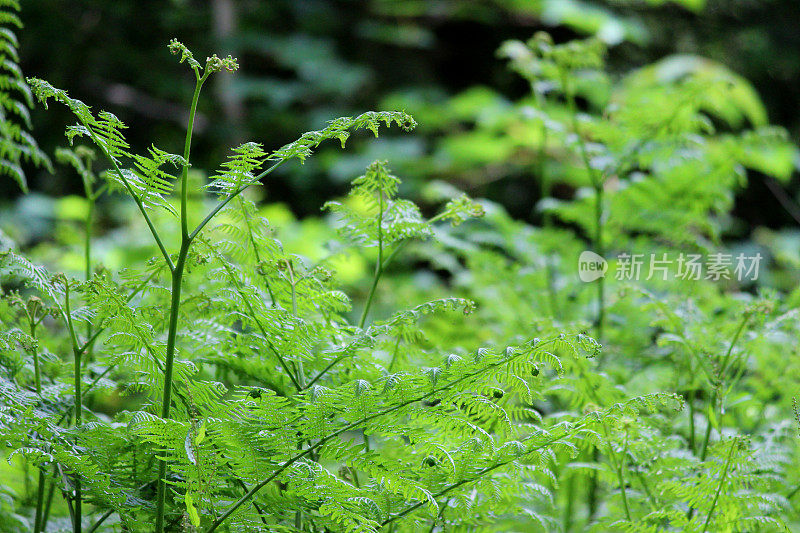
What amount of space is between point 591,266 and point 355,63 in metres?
2.88

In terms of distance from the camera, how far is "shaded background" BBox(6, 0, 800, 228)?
319 cm

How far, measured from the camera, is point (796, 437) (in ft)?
2.97

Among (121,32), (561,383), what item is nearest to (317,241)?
(561,383)

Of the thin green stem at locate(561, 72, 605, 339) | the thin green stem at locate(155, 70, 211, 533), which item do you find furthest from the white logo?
the thin green stem at locate(155, 70, 211, 533)

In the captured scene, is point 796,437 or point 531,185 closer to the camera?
point 796,437

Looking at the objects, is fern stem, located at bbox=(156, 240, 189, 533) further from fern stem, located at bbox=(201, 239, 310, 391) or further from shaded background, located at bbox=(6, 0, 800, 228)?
shaded background, located at bbox=(6, 0, 800, 228)

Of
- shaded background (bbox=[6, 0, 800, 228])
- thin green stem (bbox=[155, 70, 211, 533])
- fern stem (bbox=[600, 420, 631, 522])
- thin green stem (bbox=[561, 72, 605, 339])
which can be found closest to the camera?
thin green stem (bbox=[155, 70, 211, 533])

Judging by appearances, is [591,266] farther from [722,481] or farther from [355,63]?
[355,63]

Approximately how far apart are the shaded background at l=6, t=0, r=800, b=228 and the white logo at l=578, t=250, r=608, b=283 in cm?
170

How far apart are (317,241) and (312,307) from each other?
1575 millimetres

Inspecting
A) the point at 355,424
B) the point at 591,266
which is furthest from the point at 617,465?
the point at 591,266

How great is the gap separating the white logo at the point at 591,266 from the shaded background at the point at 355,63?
5.58ft

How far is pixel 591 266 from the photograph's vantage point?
1.31 m

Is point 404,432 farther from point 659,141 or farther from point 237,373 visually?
point 659,141
